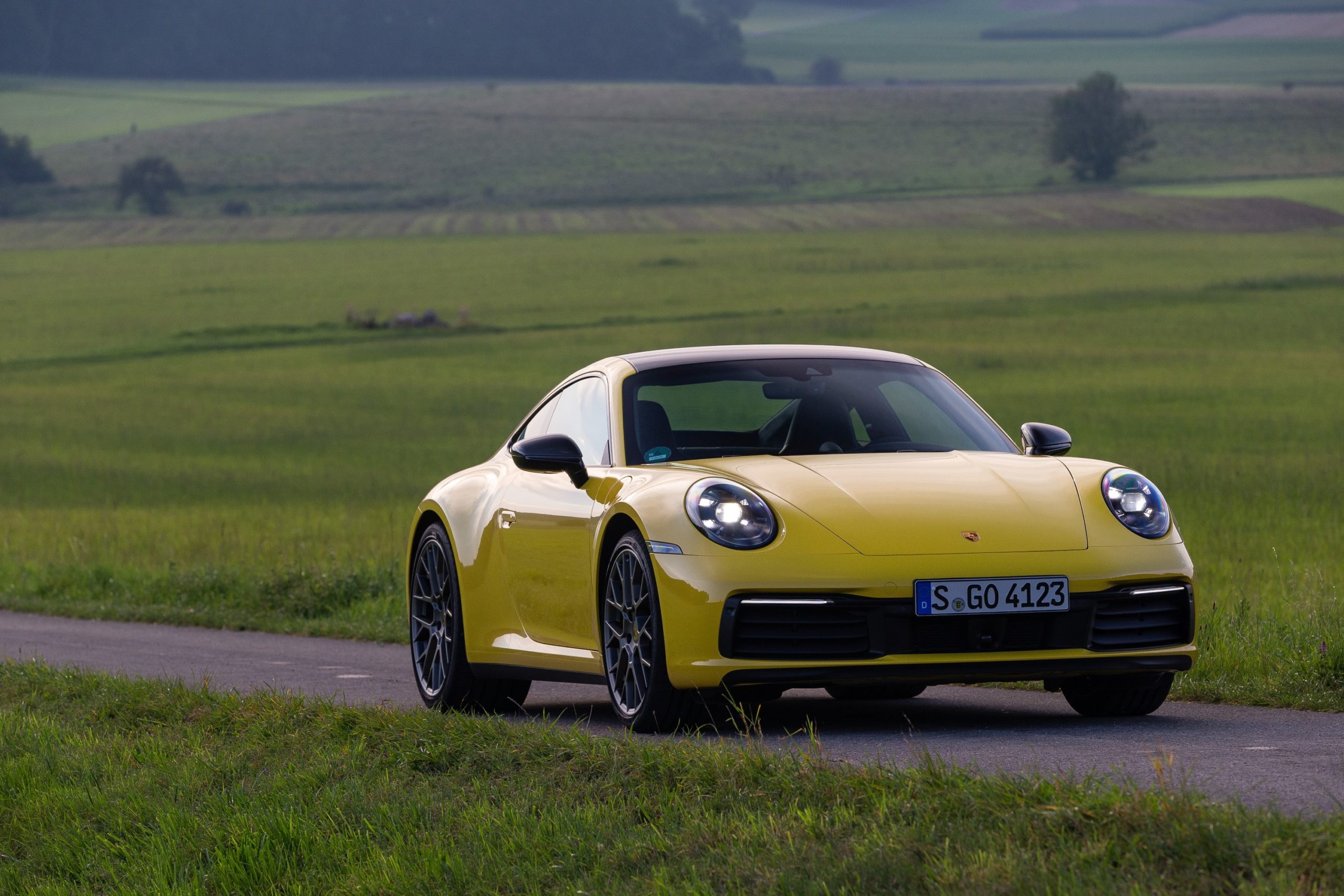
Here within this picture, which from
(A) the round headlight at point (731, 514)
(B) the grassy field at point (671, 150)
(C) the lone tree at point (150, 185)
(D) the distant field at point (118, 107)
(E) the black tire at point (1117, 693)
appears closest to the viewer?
(A) the round headlight at point (731, 514)

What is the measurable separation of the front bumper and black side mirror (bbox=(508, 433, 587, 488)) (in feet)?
3.28

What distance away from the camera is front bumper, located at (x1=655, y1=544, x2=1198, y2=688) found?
7.22 metres

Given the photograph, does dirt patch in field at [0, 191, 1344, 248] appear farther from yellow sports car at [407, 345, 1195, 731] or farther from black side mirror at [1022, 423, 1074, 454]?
yellow sports car at [407, 345, 1195, 731]

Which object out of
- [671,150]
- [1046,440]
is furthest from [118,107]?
[1046,440]

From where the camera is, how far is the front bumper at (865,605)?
23.7ft

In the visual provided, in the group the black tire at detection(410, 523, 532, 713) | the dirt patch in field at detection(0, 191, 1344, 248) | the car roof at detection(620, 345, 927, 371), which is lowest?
the dirt patch in field at detection(0, 191, 1344, 248)

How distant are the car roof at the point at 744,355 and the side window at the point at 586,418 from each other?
206 mm

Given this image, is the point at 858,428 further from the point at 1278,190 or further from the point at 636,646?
the point at 1278,190

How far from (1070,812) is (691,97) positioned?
6792 inches

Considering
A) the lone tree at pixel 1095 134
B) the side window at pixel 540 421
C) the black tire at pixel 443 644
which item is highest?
the side window at pixel 540 421

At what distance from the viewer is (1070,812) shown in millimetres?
4922

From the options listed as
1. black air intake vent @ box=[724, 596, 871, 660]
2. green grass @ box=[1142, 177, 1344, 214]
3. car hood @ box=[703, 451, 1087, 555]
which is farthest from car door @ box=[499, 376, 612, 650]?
green grass @ box=[1142, 177, 1344, 214]

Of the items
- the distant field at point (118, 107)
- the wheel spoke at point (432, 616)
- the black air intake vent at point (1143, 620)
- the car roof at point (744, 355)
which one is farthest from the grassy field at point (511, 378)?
the distant field at point (118, 107)

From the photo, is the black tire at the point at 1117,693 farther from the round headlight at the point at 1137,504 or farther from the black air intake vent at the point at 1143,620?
the round headlight at the point at 1137,504
